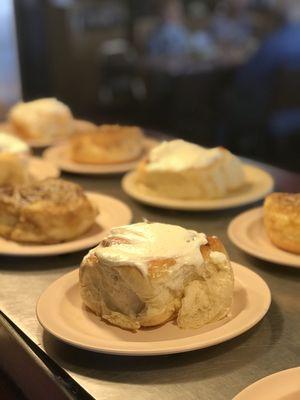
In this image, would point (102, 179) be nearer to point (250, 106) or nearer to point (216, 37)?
point (250, 106)

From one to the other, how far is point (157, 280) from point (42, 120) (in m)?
1.19

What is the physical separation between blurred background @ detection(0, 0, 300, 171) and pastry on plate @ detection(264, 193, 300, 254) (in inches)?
106

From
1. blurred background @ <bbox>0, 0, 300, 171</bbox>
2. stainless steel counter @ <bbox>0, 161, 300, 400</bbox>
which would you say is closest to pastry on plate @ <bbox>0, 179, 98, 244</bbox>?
stainless steel counter @ <bbox>0, 161, 300, 400</bbox>

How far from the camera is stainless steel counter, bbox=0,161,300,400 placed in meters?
0.77

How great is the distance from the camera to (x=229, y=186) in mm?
1421

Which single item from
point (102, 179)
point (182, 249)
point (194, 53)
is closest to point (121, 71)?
point (194, 53)

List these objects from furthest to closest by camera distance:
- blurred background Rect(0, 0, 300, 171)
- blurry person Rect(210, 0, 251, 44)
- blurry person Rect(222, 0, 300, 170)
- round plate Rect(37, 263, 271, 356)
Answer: blurry person Rect(210, 0, 251, 44) → blurred background Rect(0, 0, 300, 171) → blurry person Rect(222, 0, 300, 170) → round plate Rect(37, 263, 271, 356)

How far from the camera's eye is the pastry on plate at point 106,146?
169 cm

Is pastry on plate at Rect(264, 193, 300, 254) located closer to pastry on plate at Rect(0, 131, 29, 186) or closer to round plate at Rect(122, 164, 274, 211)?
round plate at Rect(122, 164, 274, 211)

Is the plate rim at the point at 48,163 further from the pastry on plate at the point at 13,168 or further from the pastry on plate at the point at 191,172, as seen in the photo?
the pastry on plate at the point at 191,172

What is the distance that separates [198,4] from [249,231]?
4.01 meters

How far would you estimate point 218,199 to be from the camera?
1.38m

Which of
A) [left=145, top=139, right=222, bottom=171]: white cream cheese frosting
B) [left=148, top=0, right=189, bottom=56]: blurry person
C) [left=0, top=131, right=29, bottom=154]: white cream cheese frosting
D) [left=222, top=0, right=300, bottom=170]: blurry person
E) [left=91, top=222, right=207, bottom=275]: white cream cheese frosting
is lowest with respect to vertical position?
[left=222, top=0, right=300, bottom=170]: blurry person

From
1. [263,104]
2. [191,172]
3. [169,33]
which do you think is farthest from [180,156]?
[169,33]
